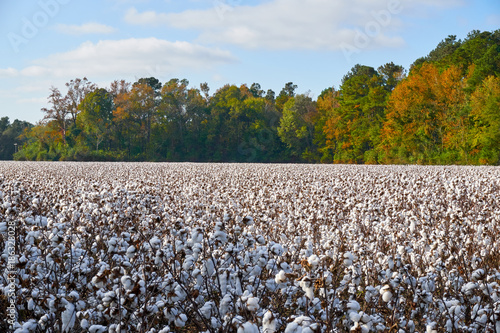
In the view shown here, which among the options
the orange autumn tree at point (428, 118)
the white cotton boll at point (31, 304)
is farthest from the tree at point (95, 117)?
the white cotton boll at point (31, 304)

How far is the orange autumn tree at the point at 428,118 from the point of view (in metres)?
43.5

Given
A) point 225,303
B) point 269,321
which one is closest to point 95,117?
point 225,303

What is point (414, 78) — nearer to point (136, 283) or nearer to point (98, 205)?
point (98, 205)

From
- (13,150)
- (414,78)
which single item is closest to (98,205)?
(414,78)

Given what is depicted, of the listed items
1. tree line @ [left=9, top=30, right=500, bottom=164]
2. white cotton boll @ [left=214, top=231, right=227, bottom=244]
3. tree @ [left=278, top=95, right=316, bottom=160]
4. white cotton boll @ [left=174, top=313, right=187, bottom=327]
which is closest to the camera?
white cotton boll @ [left=174, top=313, right=187, bottom=327]

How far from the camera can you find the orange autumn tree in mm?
43500

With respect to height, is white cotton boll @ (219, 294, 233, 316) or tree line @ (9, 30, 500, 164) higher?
tree line @ (9, 30, 500, 164)

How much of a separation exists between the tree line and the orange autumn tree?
4.4 inches

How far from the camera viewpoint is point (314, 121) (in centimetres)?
7175

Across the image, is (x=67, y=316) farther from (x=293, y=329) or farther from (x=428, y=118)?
(x=428, y=118)

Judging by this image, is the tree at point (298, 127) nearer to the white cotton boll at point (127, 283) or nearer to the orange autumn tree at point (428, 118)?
the orange autumn tree at point (428, 118)

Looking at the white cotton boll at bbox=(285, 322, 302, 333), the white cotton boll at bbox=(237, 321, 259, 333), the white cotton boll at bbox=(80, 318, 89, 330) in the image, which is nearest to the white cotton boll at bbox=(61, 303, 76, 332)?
the white cotton boll at bbox=(80, 318, 89, 330)

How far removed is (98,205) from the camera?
23.8 feet

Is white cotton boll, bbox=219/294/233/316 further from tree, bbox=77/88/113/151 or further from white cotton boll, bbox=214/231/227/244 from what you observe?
tree, bbox=77/88/113/151
